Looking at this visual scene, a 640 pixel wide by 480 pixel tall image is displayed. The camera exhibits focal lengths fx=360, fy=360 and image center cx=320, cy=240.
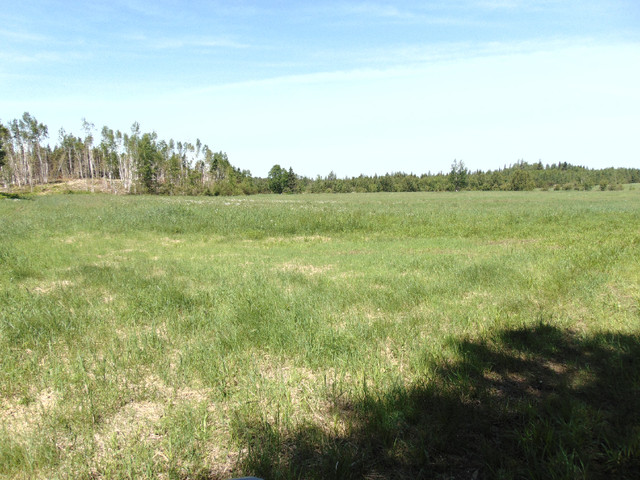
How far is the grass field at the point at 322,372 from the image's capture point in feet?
9.55

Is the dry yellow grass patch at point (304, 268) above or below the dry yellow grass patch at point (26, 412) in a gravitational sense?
above

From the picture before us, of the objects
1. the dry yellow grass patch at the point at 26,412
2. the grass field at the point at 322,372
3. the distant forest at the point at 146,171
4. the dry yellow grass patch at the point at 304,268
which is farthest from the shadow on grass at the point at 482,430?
the distant forest at the point at 146,171

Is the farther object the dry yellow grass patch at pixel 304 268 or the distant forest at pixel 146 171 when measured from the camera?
the distant forest at pixel 146 171

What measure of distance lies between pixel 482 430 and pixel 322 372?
1.78 metres

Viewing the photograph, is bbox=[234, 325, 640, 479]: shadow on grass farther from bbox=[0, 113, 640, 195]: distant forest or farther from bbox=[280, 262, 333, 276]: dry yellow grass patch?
bbox=[0, 113, 640, 195]: distant forest

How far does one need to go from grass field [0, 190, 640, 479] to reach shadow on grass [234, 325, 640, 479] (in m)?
0.02

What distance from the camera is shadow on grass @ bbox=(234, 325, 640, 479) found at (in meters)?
2.77

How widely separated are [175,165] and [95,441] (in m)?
108

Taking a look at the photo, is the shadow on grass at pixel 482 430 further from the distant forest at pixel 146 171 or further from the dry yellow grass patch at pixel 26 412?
the distant forest at pixel 146 171

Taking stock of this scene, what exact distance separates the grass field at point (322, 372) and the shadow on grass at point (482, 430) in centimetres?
2

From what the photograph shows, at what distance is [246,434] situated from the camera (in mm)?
3156

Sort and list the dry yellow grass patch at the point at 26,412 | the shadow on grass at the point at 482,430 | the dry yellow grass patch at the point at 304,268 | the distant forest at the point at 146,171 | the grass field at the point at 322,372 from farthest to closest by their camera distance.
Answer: the distant forest at the point at 146,171 < the dry yellow grass patch at the point at 304,268 < the dry yellow grass patch at the point at 26,412 < the grass field at the point at 322,372 < the shadow on grass at the point at 482,430

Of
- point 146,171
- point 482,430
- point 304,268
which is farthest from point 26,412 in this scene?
point 146,171

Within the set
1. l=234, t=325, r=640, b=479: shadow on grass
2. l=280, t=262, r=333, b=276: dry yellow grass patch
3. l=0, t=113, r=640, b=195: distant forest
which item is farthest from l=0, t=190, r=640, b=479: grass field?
l=0, t=113, r=640, b=195: distant forest
